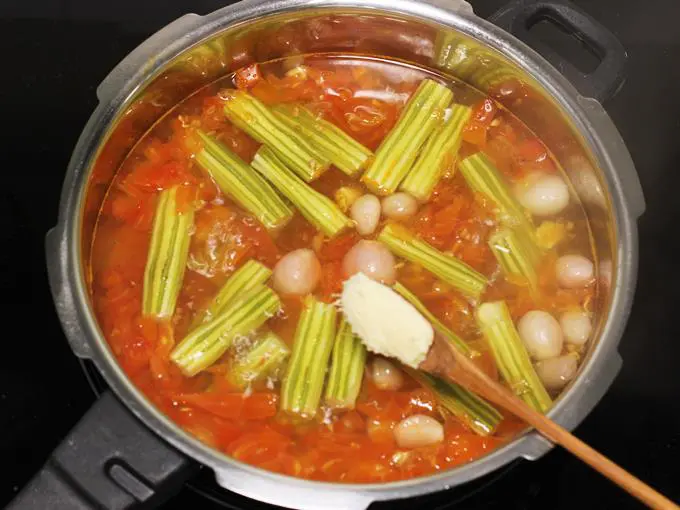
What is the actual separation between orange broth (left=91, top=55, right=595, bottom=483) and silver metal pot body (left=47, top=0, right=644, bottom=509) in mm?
45

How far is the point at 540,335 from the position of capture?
1521mm

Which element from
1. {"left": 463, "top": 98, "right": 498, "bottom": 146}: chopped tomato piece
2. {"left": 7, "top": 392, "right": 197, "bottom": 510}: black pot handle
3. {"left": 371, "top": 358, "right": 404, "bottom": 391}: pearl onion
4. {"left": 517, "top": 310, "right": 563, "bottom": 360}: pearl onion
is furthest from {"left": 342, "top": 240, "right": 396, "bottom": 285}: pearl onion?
{"left": 7, "top": 392, "right": 197, "bottom": 510}: black pot handle

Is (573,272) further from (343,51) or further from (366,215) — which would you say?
(343,51)

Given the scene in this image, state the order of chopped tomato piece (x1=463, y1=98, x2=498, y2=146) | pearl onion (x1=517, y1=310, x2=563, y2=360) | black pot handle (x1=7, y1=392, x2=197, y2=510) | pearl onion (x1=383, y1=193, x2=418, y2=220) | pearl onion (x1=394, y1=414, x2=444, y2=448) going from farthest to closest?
chopped tomato piece (x1=463, y1=98, x2=498, y2=146)
pearl onion (x1=383, y1=193, x2=418, y2=220)
pearl onion (x1=517, y1=310, x2=563, y2=360)
pearl onion (x1=394, y1=414, x2=444, y2=448)
black pot handle (x1=7, y1=392, x2=197, y2=510)

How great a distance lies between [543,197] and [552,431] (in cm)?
61

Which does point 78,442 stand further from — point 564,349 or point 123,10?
point 123,10

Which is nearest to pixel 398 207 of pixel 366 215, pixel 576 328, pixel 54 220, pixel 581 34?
pixel 366 215

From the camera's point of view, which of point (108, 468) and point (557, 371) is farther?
point (557, 371)

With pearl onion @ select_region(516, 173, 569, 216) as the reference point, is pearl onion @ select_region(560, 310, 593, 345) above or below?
below

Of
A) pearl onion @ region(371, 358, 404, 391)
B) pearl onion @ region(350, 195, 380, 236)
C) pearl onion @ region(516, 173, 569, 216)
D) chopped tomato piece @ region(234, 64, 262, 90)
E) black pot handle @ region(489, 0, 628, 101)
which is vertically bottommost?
pearl onion @ region(371, 358, 404, 391)

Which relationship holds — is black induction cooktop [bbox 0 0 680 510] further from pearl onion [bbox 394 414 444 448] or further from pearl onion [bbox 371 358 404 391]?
pearl onion [bbox 371 358 404 391]

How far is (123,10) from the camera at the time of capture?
1938 millimetres

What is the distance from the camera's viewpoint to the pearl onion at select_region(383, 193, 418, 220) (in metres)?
1.62

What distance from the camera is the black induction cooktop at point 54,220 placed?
5.14 ft
